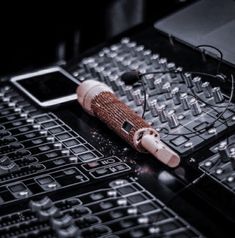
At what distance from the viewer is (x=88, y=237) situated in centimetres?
110

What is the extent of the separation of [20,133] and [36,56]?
4.47 ft

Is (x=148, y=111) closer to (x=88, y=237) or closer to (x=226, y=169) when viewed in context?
(x=226, y=169)

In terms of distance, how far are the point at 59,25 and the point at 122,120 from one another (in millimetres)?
1266

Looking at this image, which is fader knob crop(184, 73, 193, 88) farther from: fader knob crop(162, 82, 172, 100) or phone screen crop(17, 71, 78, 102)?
phone screen crop(17, 71, 78, 102)

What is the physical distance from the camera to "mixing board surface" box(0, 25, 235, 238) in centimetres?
114

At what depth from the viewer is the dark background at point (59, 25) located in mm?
2525

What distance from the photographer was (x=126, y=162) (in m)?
1.34

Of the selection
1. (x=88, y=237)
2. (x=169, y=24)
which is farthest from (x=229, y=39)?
(x=88, y=237)

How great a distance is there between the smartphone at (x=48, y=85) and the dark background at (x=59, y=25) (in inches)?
27.3

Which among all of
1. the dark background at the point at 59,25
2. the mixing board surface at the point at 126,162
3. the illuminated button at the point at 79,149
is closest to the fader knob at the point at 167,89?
the mixing board surface at the point at 126,162

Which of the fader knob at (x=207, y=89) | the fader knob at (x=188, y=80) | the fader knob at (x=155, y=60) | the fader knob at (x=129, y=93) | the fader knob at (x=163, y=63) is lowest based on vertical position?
the fader knob at (x=129, y=93)

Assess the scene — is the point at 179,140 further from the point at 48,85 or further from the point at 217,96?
the point at 48,85

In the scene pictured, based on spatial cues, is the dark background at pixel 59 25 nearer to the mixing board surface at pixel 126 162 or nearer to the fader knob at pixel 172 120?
the mixing board surface at pixel 126 162

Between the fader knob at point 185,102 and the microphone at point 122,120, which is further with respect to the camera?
the fader knob at point 185,102
